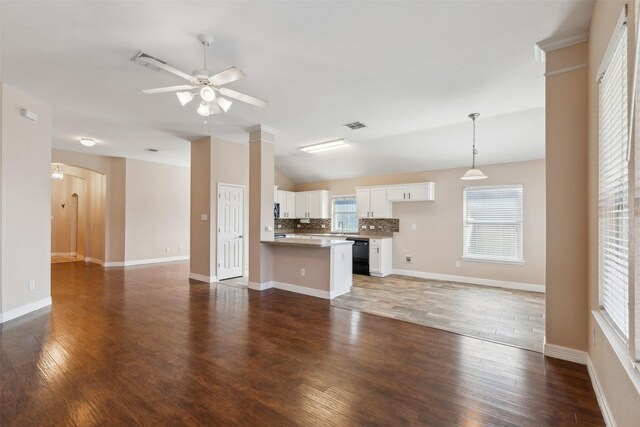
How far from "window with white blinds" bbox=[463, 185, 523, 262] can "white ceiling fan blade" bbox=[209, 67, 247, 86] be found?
17.8ft

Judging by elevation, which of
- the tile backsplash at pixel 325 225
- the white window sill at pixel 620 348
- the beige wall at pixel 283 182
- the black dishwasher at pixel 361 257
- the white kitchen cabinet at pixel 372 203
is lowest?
the black dishwasher at pixel 361 257

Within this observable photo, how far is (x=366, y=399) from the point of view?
2.15 meters

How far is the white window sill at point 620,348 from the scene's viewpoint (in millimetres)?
1385

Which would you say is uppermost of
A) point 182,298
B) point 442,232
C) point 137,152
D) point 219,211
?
point 137,152

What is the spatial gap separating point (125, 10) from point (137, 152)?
5.74 meters

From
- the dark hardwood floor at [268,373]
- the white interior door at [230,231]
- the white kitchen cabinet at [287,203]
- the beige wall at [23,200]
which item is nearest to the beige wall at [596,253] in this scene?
the dark hardwood floor at [268,373]

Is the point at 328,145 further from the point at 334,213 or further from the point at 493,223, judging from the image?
the point at 493,223

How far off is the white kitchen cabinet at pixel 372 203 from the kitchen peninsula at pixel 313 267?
2.20 m

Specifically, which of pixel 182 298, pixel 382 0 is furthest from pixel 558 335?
pixel 182 298

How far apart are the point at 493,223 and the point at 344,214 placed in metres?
3.60

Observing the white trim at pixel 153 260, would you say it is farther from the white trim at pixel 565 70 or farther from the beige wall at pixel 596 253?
the white trim at pixel 565 70

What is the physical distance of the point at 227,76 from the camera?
261 cm

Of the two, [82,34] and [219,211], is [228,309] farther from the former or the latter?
[82,34]

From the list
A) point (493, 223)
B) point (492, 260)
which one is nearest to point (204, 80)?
point (493, 223)
